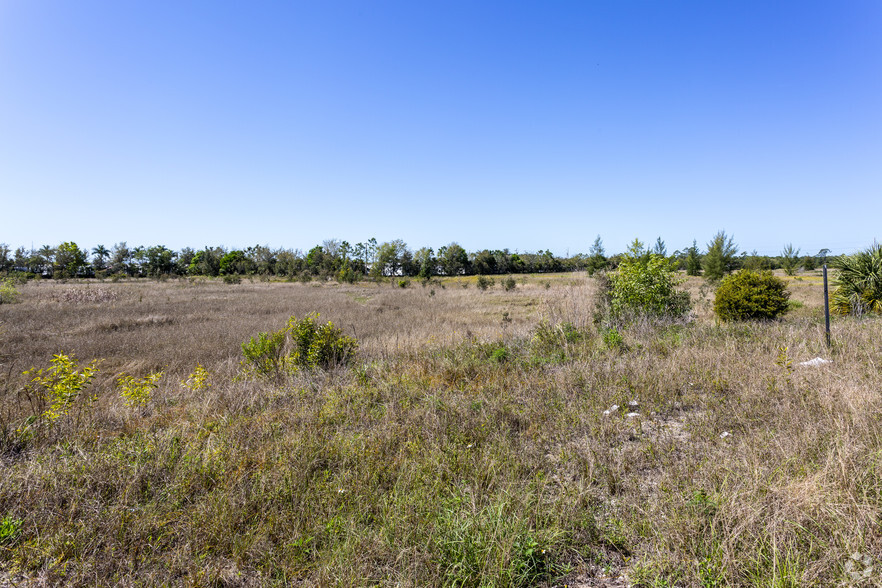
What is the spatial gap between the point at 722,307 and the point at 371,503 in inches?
472

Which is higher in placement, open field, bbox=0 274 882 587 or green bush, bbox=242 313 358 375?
green bush, bbox=242 313 358 375

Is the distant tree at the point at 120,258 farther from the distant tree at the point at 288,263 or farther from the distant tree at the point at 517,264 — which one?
the distant tree at the point at 517,264

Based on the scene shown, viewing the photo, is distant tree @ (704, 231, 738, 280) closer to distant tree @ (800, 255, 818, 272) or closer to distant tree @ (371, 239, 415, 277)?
distant tree @ (800, 255, 818, 272)

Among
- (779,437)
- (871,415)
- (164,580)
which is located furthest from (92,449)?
(871,415)

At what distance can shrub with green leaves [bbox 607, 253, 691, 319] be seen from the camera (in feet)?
33.7

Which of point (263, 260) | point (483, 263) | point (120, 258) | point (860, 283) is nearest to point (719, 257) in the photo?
point (860, 283)

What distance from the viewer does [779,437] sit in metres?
3.34

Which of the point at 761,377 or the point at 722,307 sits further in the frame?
the point at 722,307

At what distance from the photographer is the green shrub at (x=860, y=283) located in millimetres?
9883

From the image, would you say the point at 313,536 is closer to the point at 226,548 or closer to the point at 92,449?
the point at 226,548

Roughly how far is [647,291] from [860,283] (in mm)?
5771

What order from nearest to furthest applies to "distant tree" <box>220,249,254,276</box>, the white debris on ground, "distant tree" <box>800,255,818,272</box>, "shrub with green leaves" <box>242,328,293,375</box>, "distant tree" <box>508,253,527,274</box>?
the white debris on ground < "shrub with green leaves" <box>242,328,293,375</box> < "distant tree" <box>800,255,818,272</box> < "distant tree" <box>220,249,254,276</box> < "distant tree" <box>508,253,527,274</box>

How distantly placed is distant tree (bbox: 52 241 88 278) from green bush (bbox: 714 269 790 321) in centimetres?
7820

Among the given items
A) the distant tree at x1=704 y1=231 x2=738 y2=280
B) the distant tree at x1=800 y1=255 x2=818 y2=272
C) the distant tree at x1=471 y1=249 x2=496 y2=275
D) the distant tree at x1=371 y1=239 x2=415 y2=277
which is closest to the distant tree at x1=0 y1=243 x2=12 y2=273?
the distant tree at x1=371 y1=239 x2=415 y2=277
